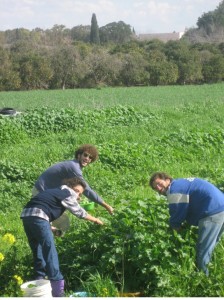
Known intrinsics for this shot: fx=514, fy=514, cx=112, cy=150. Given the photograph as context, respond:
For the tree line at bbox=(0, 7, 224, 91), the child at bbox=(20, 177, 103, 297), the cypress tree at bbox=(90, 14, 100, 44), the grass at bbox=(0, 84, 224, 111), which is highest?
the cypress tree at bbox=(90, 14, 100, 44)

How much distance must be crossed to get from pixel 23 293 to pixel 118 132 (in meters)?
10.8

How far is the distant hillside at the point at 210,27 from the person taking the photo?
104 m

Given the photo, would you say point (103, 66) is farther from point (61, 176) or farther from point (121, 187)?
point (61, 176)

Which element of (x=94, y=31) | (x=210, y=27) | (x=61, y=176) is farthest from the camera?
(x=210, y=27)

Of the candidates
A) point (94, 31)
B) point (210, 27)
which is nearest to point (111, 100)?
point (94, 31)

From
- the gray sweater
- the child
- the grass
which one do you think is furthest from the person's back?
the grass

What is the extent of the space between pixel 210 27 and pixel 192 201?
109 metres

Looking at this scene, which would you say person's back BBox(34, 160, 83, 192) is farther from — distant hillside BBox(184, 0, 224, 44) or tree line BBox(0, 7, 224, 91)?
distant hillside BBox(184, 0, 224, 44)

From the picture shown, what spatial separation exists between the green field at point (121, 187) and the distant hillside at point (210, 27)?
84.5 meters

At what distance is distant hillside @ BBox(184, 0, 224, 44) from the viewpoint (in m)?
104

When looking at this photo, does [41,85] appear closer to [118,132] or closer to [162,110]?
[162,110]

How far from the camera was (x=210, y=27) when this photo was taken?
10944cm

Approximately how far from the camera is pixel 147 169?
38.0 feet

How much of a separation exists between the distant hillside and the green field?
84519mm
